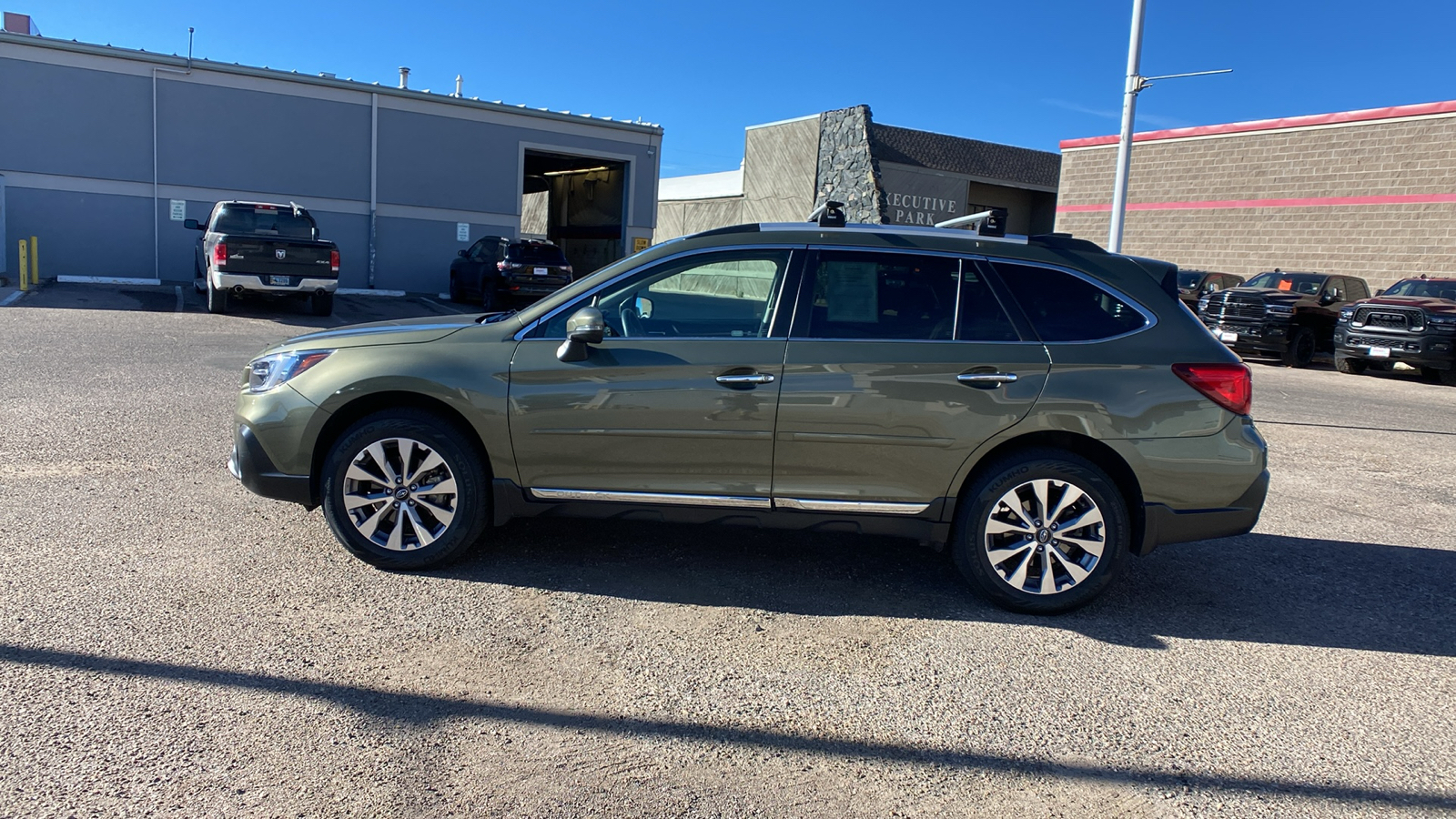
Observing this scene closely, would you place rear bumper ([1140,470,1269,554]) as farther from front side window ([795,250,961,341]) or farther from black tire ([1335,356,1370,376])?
black tire ([1335,356,1370,376])

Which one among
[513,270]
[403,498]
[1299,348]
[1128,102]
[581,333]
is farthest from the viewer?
[513,270]

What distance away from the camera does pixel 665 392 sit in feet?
15.2

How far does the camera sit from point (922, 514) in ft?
15.3

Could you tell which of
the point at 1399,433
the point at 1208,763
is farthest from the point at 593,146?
the point at 1208,763

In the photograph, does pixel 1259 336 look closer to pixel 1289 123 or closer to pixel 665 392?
pixel 1289 123

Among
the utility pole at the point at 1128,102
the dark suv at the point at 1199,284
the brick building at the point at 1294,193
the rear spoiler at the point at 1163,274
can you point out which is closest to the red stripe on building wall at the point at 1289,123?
the brick building at the point at 1294,193

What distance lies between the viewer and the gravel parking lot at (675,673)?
3.08 m

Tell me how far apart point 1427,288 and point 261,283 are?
20.7 meters

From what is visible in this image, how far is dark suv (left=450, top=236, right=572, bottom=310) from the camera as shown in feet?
70.6

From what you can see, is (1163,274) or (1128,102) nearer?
(1163,274)

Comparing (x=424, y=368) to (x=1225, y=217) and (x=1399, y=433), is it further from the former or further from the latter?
(x=1225, y=217)

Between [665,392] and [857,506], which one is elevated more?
[665,392]

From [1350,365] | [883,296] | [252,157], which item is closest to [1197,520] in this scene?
[883,296]

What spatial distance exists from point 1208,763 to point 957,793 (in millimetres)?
951
